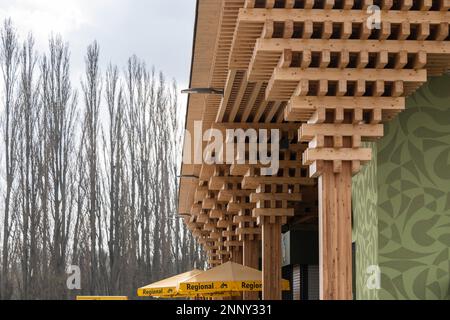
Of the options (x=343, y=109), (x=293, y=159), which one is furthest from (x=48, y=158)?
(x=343, y=109)

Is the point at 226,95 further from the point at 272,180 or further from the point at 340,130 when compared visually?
the point at 340,130

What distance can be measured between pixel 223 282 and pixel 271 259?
42.4 inches

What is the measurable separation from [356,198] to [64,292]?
26.9 metres

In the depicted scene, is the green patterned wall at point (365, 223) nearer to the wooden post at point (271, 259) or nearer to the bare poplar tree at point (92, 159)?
the wooden post at point (271, 259)

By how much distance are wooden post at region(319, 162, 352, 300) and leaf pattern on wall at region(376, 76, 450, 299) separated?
223 cm

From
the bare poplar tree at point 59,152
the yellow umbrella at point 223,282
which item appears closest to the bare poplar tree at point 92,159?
the bare poplar tree at point 59,152

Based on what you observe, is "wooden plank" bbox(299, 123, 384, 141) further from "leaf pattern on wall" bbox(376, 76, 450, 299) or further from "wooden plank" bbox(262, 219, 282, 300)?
"wooden plank" bbox(262, 219, 282, 300)

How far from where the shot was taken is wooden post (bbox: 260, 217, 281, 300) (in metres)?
18.0

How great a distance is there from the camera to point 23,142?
40688 mm

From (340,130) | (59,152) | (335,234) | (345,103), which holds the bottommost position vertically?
(335,234)

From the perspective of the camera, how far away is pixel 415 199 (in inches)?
519

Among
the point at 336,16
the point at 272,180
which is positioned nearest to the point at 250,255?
the point at 272,180

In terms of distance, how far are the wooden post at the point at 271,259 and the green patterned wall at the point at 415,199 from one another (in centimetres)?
481
